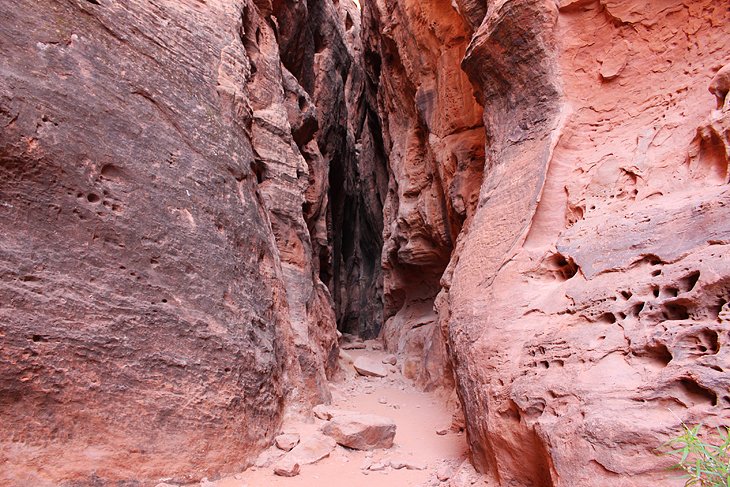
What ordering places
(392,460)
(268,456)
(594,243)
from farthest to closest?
(392,460), (268,456), (594,243)

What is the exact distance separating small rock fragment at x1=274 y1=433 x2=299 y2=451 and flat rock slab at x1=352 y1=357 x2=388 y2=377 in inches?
215

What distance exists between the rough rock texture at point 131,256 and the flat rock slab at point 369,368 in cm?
421

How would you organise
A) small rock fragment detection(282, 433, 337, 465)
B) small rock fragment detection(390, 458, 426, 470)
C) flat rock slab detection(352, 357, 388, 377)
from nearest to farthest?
1. small rock fragment detection(282, 433, 337, 465)
2. small rock fragment detection(390, 458, 426, 470)
3. flat rock slab detection(352, 357, 388, 377)

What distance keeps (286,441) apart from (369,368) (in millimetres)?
5856

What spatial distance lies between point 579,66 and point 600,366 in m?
3.81

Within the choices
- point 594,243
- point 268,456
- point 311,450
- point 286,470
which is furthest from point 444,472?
point 594,243

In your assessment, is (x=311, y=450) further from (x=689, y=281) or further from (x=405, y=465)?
(x=689, y=281)

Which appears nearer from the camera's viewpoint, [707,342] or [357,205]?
[707,342]

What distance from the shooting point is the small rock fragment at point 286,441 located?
17.0 ft

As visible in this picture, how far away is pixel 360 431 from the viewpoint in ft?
18.2

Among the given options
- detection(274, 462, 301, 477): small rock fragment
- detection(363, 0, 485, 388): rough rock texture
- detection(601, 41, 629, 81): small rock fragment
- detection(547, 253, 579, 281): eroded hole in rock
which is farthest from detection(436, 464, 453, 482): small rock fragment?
detection(601, 41, 629, 81): small rock fragment

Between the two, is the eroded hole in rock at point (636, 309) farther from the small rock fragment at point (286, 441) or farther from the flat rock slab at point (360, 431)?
the small rock fragment at point (286, 441)

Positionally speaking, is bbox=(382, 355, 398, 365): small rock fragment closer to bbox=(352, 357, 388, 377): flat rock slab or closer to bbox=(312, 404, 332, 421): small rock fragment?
bbox=(352, 357, 388, 377): flat rock slab

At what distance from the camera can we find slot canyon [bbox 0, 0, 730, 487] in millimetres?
3449
